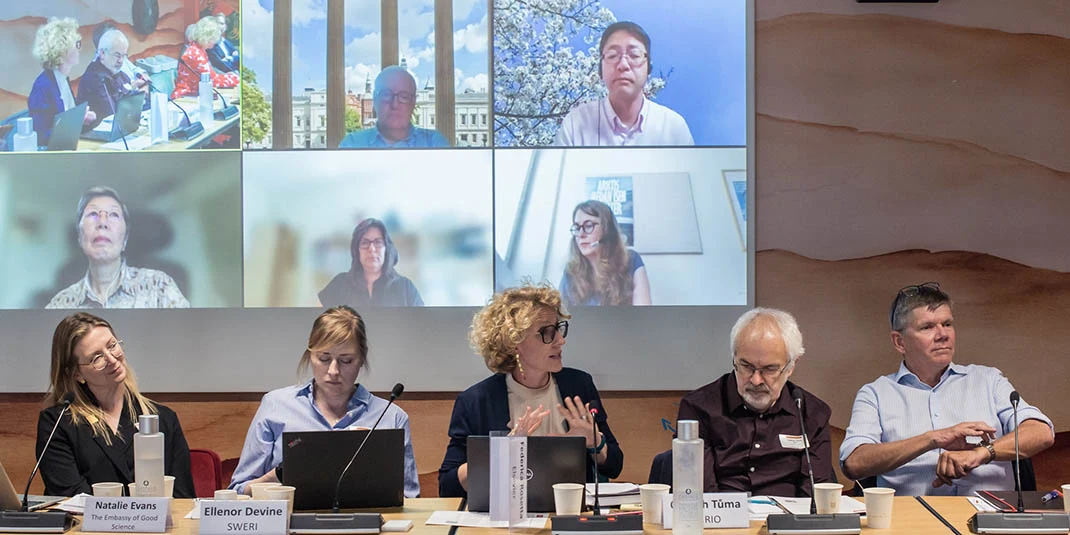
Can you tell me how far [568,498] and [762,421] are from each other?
889mm

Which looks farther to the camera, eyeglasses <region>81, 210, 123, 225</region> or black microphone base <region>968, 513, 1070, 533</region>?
eyeglasses <region>81, 210, 123, 225</region>

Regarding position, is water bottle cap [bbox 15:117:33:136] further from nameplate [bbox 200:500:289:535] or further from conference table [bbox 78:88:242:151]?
nameplate [bbox 200:500:289:535]

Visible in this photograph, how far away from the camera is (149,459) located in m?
2.71

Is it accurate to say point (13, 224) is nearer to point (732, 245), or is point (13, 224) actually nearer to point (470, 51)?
point (470, 51)

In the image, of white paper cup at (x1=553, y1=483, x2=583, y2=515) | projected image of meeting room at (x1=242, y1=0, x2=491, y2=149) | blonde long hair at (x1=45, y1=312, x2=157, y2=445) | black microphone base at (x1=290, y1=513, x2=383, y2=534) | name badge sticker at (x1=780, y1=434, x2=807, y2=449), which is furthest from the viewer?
projected image of meeting room at (x1=242, y1=0, x2=491, y2=149)

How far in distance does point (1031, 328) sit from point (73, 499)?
357cm

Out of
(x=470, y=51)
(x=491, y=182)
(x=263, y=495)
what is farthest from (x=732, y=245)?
(x=263, y=495)

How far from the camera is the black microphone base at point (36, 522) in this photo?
2.65 meters

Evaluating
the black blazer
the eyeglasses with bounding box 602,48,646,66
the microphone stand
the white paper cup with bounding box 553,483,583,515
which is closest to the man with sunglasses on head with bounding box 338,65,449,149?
the eyeglasses with bounding box 602,48,646,66

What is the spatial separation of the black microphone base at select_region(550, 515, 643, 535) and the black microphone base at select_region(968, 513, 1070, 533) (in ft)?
2.74

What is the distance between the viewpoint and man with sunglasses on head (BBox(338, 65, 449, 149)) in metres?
4.28

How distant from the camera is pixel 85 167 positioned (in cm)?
430

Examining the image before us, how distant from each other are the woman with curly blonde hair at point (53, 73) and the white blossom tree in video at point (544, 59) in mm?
1687

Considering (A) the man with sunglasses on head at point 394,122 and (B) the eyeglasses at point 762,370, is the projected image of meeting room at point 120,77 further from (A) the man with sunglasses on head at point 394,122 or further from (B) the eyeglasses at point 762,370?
(B) the eyeglasses at point 762,370
